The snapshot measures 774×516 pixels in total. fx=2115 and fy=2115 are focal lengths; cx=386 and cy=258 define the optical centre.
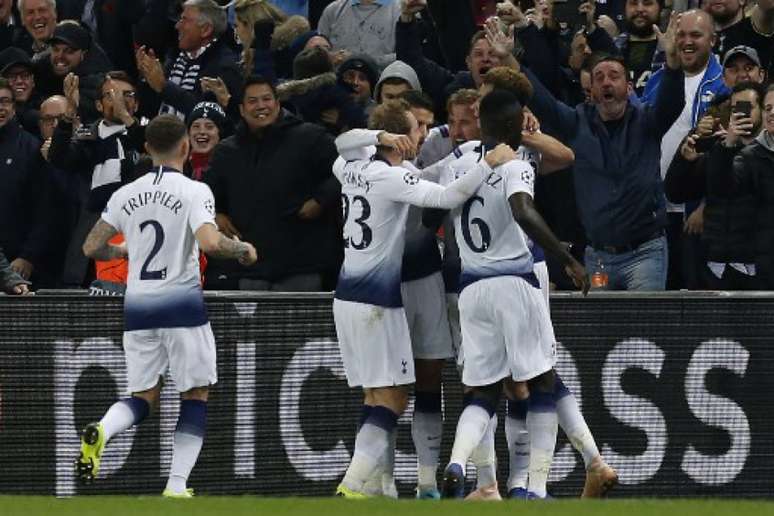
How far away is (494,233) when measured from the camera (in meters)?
13.2

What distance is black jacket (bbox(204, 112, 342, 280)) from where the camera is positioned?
15.6m

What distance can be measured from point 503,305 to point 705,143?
3183mm

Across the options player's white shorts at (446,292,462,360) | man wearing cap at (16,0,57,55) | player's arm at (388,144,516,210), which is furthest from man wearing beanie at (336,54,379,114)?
player's arm at (388,144,516,210)

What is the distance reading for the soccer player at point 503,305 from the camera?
13.1 meters

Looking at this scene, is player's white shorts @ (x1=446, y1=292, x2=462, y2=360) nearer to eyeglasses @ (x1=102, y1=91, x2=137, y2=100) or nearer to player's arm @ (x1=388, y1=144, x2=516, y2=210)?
player's arm @ (x1=388, y1=144, x2=516, y2=210)

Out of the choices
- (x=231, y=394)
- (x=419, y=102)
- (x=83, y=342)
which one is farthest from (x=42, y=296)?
(x=419, y=102)

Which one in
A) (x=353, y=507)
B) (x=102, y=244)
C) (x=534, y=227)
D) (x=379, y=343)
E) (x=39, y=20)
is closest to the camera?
(x=353, y=507)

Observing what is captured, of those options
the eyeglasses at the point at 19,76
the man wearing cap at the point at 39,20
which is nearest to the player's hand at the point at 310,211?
the eyeglasses at the point at 19,76

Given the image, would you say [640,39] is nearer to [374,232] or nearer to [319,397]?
[319,397]

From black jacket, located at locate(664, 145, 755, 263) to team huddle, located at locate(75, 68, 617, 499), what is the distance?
1.81 m

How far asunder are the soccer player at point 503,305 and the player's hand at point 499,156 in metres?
0.05

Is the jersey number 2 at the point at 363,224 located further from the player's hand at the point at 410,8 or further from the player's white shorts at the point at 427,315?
the player's hand at the point at 410,8

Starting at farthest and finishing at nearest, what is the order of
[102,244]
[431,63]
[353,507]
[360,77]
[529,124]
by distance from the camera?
[431,63] < [360,77] < [529,124] < [102,244] < [353,507]

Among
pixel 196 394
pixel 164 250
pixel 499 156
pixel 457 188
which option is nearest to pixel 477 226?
pixel 457 188
